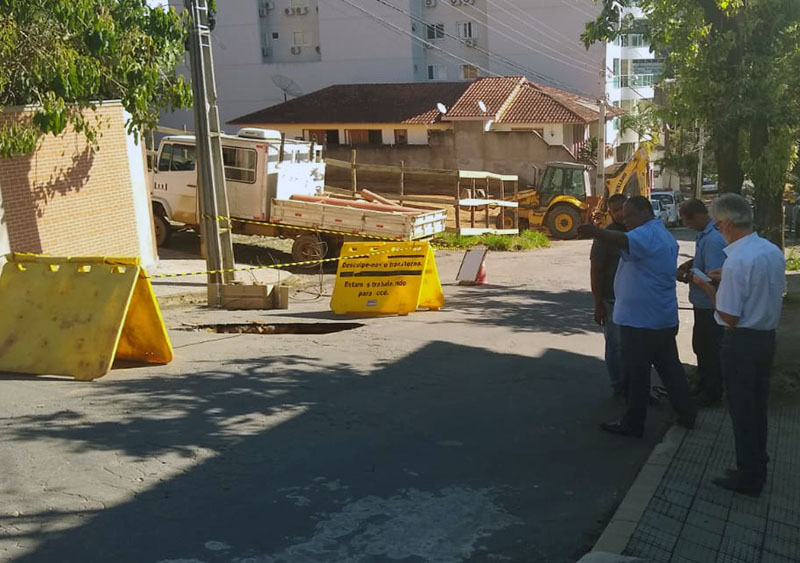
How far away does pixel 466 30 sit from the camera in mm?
48812

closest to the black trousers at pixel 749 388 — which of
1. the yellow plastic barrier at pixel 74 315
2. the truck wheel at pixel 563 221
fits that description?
the yellow plastic barrier at pixel 74 315

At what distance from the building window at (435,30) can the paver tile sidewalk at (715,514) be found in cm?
4452

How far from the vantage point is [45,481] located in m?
5.36

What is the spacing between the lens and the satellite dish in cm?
4838

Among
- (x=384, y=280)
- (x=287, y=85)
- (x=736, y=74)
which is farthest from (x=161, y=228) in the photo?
(x=287, y=85)

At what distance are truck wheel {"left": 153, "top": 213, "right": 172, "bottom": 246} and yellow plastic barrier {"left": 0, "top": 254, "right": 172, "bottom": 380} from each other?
13150mm

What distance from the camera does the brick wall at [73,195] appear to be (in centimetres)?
1476

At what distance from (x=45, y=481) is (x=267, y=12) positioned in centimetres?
4781

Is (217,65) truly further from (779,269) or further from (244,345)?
(779,269)

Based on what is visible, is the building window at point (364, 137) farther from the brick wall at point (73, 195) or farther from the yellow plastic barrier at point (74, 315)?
the yellow plastic barrier at point (74, 315)

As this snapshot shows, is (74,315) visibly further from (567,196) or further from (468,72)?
(468,72)

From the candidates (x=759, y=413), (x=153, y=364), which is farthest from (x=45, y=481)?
(x=759, y=413)

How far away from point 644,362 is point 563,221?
24.1 meters

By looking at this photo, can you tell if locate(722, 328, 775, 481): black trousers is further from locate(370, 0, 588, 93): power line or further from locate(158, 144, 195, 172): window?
locate(370, 0, 588, 93): power line
